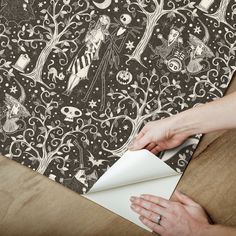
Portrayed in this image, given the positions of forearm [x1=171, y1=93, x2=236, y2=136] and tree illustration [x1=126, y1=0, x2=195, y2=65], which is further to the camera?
tree illustration [x1=126, y1=0, x2=195, y2=65]

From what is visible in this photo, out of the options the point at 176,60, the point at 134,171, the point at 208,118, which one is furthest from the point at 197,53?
the point at 134,171

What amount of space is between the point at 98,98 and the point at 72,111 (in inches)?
2.7

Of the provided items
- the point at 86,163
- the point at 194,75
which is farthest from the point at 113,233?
the point at 194,75

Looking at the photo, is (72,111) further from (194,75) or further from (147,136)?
(194,75)

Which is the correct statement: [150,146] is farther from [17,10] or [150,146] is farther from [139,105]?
[17,10]

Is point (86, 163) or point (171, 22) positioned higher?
point (171, 22)

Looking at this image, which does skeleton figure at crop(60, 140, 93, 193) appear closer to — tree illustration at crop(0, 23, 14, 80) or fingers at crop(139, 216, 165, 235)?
fingers at crop(139, 216, 165, 235)

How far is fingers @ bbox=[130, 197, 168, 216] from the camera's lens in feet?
3.48

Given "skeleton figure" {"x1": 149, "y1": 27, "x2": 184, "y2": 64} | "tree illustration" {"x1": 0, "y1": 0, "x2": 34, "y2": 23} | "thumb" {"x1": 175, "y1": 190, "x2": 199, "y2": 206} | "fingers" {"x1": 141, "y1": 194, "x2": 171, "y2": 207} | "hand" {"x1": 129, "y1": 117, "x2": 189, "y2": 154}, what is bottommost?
"fingers" {"x1": 141, "y1": 194, "x2": 171, "y2": 207}

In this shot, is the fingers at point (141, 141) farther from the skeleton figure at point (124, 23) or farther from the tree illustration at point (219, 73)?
the skeleton figure at point (124, 23)

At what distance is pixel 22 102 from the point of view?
42.9 inches

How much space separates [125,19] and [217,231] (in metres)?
0.54

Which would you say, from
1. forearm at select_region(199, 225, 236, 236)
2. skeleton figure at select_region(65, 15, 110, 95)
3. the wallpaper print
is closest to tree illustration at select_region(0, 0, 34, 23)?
the wallpaper print

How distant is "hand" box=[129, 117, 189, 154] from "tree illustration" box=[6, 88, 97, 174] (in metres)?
0.11
